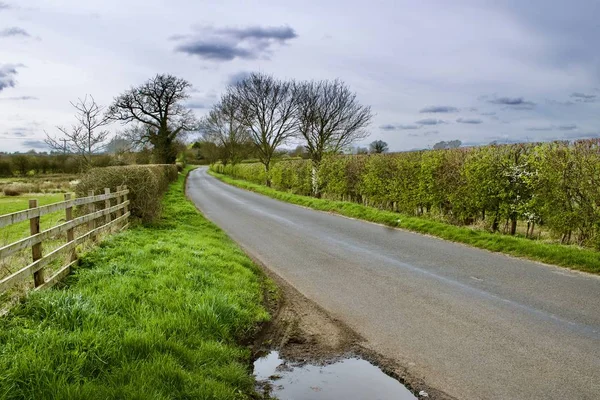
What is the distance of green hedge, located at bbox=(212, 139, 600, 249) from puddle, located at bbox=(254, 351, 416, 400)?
7801mm

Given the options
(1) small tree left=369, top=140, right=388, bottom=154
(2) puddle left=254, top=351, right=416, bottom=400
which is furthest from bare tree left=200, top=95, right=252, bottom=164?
(2) puddle left=254, top=351, right=416, bottom=400

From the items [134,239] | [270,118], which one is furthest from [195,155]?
[134,239]

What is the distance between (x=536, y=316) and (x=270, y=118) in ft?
121

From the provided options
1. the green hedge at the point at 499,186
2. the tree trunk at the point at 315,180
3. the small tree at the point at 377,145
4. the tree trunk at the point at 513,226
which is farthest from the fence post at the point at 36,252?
the small tree at the point at 377,145

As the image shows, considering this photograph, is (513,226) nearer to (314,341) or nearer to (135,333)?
(314,341)

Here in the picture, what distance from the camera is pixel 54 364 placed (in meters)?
3.78

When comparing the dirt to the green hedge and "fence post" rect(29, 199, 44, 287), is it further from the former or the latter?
the green hedge

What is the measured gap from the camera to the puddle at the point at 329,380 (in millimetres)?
4207

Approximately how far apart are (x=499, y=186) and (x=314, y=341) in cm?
925

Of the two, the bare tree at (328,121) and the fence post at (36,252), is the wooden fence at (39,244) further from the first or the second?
the bare tree at (328,121)

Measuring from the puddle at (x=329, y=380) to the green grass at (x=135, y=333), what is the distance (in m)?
0.33

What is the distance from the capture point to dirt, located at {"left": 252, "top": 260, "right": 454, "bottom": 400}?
4603 millimetres

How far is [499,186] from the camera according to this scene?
12406mm

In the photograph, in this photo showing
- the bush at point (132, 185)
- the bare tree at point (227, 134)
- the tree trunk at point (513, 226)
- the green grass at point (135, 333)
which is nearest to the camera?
the green grass at point (135, 333)
